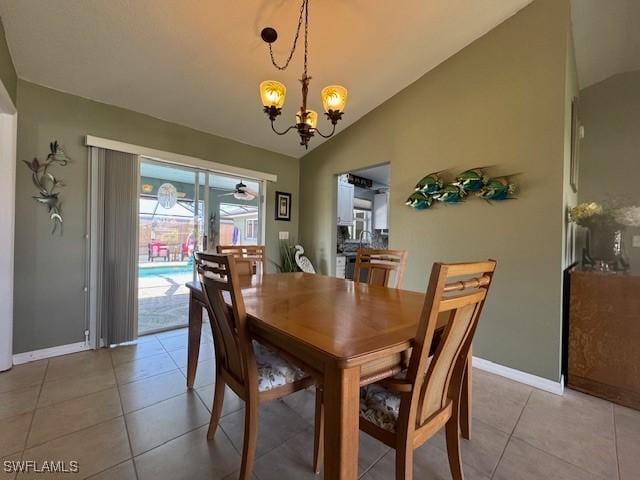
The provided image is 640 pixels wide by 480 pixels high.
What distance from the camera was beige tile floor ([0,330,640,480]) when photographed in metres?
1.34

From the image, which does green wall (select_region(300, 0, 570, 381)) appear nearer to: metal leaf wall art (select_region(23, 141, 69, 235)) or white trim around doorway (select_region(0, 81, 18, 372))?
metal leaf wall art (select_region(23, 141, 69, 235))

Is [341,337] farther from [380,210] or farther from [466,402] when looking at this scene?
[380,210]

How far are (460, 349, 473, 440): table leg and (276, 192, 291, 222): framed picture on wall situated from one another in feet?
10.2

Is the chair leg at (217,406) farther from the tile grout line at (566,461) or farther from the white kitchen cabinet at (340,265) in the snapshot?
the white kitchen cabinet at (340,265)

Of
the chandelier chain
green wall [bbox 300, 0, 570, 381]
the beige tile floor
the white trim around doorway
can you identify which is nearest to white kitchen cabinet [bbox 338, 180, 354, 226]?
green wall [bbox 300, 0, 570, 381]

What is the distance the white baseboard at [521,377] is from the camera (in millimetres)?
2055

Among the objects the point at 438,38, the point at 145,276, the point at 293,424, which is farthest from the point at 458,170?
the point at 145,276

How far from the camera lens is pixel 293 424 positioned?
167 centimetres

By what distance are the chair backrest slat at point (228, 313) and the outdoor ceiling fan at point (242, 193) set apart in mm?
2481

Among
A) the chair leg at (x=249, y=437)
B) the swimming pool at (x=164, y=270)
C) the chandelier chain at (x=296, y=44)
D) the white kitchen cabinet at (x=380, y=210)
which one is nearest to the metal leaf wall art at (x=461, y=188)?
the chandelier chain at (x=296, y=44)

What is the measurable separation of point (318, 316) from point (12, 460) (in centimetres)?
166

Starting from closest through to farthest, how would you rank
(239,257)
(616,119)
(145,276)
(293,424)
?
(293,424) < (239,257) < (616,119) < (145,276)

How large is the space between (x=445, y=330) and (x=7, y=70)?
10.8 feet

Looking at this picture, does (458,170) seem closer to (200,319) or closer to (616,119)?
(616,119)
